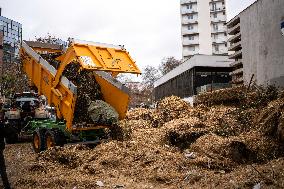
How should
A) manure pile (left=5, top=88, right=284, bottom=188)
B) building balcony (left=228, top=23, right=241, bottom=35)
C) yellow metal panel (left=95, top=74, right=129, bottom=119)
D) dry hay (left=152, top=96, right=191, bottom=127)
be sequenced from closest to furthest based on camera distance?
manure pile (left=5, top=88, right=284, bottom=188), yellow metal panel (left=95, top=74, right=129, bottom=119), dry hay (left=152, top=96, right=191, bottom=127), building balcony (left=228, top=23, right=241, bottom=35)

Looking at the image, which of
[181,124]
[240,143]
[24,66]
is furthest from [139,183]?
[24,66]

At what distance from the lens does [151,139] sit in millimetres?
9891

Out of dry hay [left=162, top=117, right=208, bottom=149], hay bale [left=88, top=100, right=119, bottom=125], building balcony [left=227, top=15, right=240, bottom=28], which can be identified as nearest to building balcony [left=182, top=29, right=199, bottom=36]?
building balcony [left=227, top=15, right=240, bottom=28]

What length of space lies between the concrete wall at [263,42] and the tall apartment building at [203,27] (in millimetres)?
53474

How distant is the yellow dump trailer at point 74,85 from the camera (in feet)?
31.6

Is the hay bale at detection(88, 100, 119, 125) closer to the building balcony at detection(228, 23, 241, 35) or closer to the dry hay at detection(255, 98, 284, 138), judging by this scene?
the dry hay at detection(255, 98, 284, 138)

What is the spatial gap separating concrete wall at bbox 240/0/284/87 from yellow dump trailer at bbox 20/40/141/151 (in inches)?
247

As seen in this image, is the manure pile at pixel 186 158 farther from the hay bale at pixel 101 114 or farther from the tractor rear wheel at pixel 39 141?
the tractor rear wheel at pixel 39 141

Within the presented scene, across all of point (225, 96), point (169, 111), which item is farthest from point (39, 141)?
point (225, 96)

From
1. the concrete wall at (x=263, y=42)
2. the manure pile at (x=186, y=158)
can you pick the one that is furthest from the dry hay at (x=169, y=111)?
the concrete wall at (x=263, y=42)

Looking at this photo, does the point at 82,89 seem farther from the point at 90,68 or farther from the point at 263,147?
the point at 263,147

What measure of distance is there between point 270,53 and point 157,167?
29.0 feet

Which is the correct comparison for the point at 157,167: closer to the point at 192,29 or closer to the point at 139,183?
the point at 139,183

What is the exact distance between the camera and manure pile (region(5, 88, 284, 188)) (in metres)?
6.33
